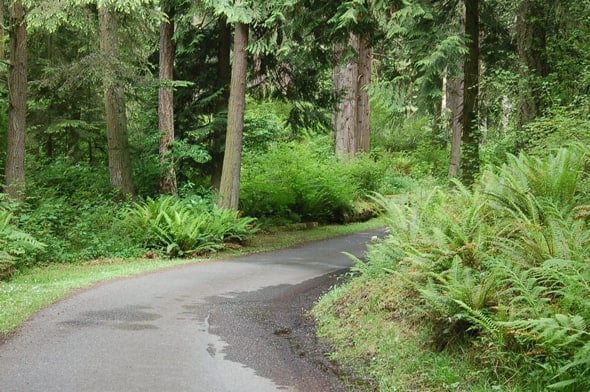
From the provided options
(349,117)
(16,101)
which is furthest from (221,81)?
(349,117)

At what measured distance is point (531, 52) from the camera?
13.3m

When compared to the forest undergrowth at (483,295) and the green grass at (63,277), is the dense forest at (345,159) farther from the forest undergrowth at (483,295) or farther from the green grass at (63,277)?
the green grass at (63,277)

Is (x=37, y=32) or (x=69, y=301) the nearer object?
(x=69, y=301)

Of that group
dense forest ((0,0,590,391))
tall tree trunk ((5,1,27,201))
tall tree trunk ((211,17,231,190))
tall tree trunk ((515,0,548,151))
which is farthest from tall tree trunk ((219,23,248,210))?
tall tree trunk ((515,0,548,151))

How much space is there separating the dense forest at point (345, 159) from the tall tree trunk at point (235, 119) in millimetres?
54

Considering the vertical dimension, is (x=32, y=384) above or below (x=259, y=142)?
below

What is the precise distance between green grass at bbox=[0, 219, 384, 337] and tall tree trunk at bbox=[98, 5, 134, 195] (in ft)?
14.2

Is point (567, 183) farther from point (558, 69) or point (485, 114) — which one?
point (485, 114)

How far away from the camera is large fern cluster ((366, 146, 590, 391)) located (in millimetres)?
5129

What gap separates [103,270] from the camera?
12.4 meters

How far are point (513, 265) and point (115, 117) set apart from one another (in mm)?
13397

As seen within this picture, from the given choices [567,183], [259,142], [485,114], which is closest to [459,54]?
[485,114]

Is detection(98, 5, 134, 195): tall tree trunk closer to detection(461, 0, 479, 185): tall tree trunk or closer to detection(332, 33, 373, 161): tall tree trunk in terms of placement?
detection(461, 0, 479, 185): tall tree trunk

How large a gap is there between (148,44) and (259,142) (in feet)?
16.9
